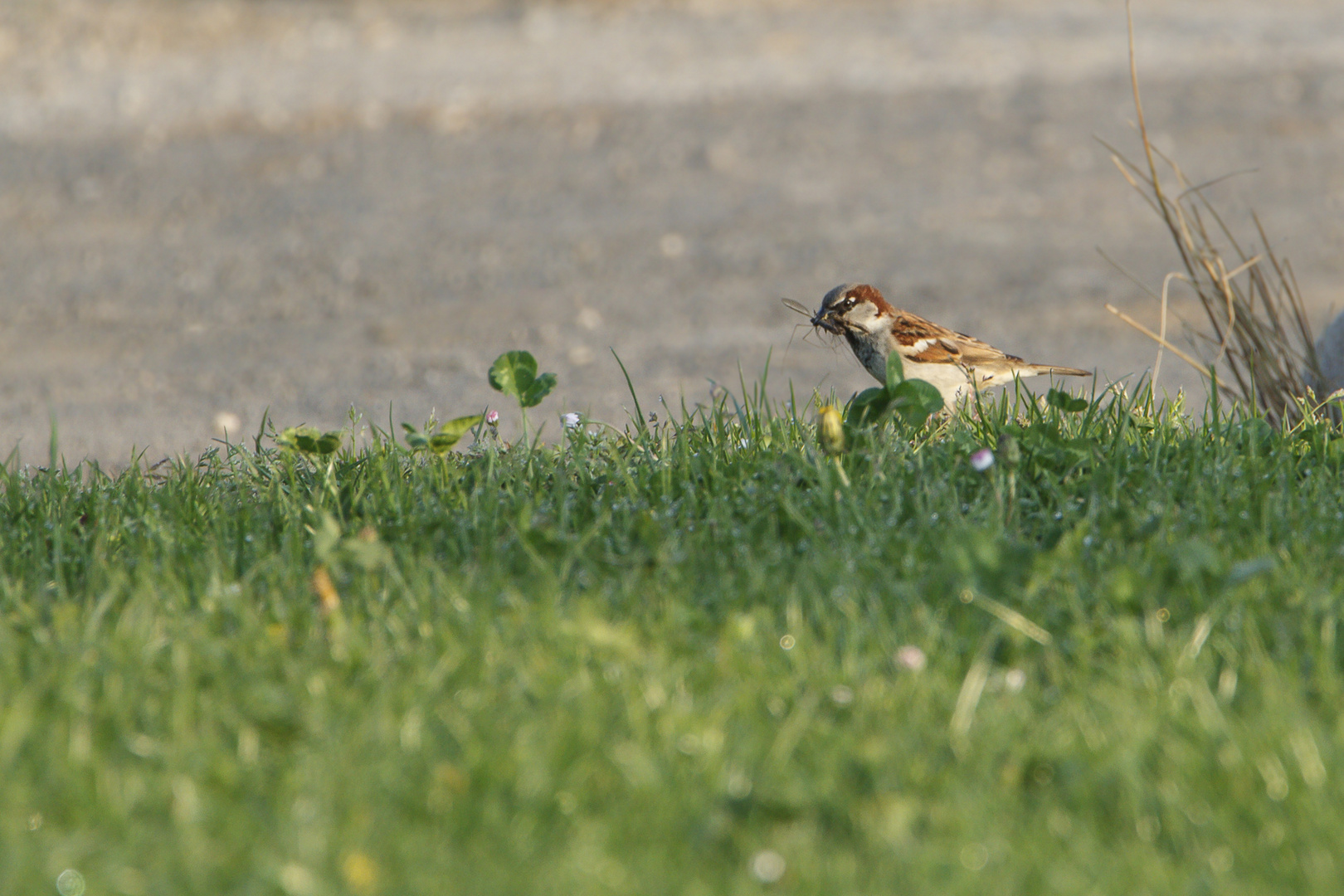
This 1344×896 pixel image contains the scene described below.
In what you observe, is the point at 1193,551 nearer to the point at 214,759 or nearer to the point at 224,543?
the point at 214,759

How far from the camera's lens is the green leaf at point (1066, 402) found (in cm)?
423

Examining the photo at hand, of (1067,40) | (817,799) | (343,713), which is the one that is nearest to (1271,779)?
(817,799)

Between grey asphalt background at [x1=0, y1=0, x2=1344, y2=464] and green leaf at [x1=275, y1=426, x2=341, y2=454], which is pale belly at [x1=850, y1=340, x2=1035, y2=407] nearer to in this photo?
grey asphalt background at [x1=0, y1=0, x2=1344, y2=464]

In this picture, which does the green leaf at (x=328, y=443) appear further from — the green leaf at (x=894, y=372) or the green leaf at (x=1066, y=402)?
the green leaf at (x=1066, y=402)

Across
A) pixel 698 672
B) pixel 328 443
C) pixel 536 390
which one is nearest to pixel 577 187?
pixel 536 390

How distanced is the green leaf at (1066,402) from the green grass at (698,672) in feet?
0.22

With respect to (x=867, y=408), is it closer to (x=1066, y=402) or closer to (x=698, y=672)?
(x=1066, y=402)

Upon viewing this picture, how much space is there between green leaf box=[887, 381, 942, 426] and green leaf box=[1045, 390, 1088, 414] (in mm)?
386

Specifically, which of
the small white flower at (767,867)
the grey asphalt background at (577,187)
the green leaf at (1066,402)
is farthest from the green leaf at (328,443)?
the small white flower at (767,867)

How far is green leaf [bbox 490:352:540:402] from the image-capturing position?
441 centimetres

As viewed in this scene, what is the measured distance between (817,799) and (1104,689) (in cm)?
69

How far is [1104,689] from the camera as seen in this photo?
9.02ft

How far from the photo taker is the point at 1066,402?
4.23 meters

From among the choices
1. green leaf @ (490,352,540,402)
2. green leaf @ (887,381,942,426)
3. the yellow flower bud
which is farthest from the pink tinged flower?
green leaf @ (490,352,540,402)
